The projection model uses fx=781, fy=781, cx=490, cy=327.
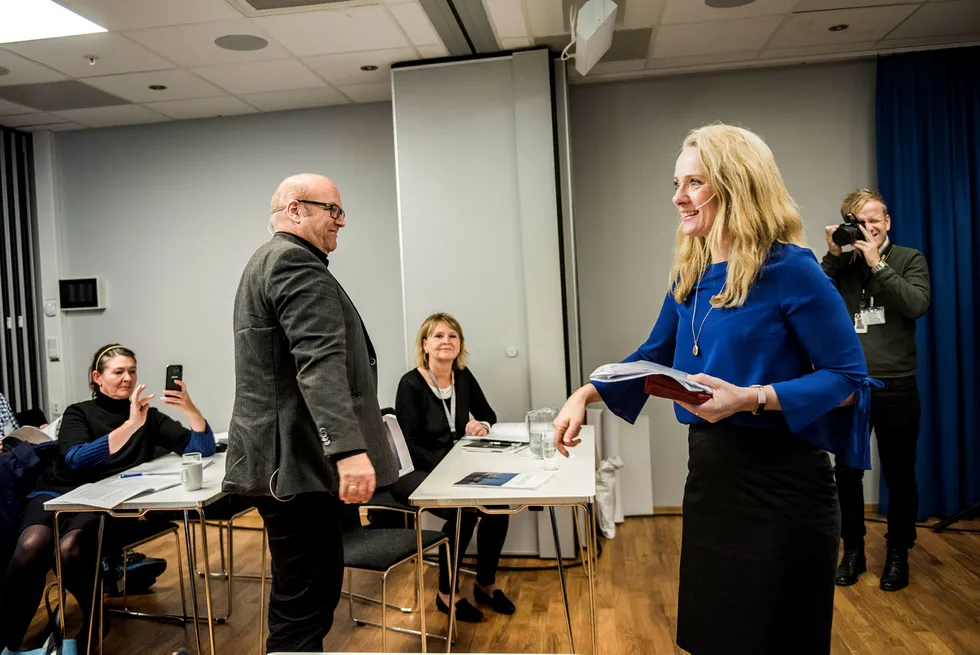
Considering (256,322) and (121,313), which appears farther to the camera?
(121,313)

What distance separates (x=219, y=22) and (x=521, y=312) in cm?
212

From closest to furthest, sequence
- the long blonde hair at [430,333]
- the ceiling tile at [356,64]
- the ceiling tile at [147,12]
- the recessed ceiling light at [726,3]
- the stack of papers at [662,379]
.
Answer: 1. the stack of papers at [662,379]
2. the ceiling tile at [147,12]
3. the recessed ceiling light at [726,3]
4. the long blonde hair at [430,333]
5. the ceiling tile at [356,64]

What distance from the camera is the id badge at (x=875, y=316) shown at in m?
3.64

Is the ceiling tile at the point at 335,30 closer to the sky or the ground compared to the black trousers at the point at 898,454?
closer to the sky

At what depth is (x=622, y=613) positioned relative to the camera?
134 inches

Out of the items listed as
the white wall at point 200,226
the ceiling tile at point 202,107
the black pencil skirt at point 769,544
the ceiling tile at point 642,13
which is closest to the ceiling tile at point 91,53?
the ceiling tile at point 202,107

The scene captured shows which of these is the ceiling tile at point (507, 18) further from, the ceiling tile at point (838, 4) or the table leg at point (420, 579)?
the table leg at point (420, 579)

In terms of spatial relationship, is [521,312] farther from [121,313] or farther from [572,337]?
[121,313]

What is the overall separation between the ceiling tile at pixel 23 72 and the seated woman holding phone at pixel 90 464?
1742 millimetres

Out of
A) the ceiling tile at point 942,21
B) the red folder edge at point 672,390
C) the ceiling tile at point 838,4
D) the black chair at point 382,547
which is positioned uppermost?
the ceiling tile at point 838,4

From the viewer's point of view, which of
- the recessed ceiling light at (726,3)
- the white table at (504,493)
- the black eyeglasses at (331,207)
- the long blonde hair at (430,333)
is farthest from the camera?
the long blonde hair at (430,333)

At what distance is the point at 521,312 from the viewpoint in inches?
174

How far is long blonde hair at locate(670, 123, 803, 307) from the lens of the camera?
154 centimetres

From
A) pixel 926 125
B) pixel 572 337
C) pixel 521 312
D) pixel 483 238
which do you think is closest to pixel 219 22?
pixel 483 238
